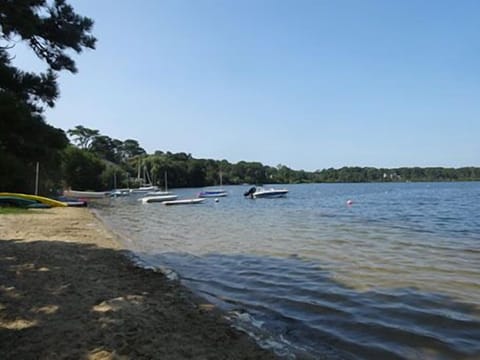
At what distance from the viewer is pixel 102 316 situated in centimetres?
618

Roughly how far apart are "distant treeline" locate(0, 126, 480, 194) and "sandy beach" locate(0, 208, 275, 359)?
34424 mm

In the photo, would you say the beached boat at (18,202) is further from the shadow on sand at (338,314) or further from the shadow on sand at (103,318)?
the shadow on sand at (338,314)

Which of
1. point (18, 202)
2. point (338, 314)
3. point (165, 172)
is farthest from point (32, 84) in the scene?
point (165, 172)

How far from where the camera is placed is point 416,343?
6.01 metres

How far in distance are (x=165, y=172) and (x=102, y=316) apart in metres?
120

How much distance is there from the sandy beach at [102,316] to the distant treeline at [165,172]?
34424 millimetres

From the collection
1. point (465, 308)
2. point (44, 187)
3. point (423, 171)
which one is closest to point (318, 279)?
point (465, 308)

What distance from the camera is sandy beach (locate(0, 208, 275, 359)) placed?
4.95 meters

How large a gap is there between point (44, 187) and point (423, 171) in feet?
555

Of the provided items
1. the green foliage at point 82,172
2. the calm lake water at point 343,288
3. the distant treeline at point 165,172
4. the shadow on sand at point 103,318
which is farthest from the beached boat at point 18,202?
the green foliage at point 82,172

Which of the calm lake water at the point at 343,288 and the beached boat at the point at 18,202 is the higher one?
the beached boat at the point at 18,202

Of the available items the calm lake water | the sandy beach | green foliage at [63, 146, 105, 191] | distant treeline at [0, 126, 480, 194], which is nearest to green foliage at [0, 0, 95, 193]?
the sandy beach

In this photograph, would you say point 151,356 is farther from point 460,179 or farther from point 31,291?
point 460,179

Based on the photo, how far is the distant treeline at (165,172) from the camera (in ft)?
277
